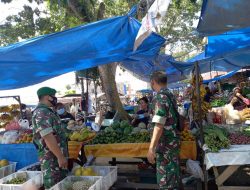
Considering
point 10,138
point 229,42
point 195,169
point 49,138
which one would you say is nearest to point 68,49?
point 49,138

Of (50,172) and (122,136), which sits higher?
(122,136)

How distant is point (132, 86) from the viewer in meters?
48.5

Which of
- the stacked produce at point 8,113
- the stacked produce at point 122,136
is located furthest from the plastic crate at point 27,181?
the stacked produce at point 8,113

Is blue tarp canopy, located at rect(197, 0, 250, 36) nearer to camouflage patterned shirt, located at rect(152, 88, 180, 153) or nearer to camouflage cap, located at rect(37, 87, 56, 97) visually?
camouflage patterned shirt, located at rect(152, 88, 180, 153)

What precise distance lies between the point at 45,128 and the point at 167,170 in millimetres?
1606

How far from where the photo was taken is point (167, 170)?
12.7ft

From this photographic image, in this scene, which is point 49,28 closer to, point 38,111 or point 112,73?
point 112,73

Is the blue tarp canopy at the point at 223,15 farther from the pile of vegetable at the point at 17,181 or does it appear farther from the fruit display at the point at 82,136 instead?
the pile of vegetable at the point at 17,181

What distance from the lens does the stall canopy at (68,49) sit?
13.8ft

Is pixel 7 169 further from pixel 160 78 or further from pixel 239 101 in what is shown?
pixel 239 101

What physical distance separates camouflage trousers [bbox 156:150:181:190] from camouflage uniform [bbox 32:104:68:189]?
1.30 meters

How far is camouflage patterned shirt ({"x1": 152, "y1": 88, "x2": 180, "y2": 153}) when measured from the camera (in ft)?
12.4

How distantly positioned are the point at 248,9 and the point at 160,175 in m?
2.20

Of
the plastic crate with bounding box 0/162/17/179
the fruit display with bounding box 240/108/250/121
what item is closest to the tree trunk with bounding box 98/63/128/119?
the fruit display with bounding box 240/108/250/121
